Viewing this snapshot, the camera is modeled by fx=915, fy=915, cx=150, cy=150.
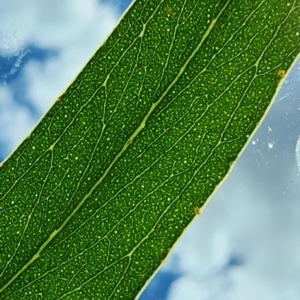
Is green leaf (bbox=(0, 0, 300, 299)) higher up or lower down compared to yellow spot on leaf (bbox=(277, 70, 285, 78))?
lower down

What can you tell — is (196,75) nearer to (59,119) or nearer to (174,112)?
(174,112)

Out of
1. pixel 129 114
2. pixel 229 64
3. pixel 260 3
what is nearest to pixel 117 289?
pixel 129 114

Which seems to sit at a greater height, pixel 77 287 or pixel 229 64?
pixel 229 64

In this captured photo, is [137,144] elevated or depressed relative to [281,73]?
depressed

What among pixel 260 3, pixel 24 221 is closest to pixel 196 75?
pixel 260 3

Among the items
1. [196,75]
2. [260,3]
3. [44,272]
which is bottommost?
[44,272]

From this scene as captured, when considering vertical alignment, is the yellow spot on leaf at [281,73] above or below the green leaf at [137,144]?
above
